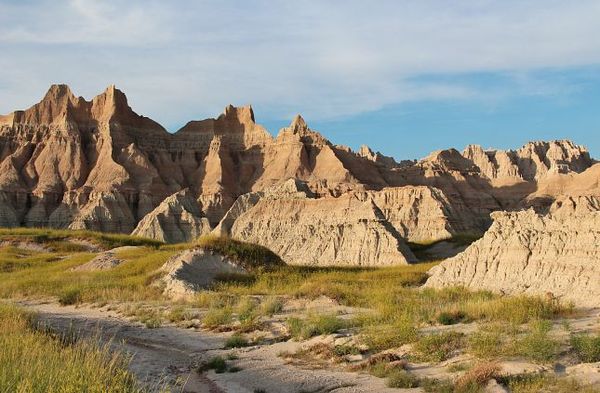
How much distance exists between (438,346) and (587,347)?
9.34ft

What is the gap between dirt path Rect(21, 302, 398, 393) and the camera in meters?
12.9

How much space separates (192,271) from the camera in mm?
30234

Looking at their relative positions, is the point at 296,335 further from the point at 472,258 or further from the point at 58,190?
the point at 58,190

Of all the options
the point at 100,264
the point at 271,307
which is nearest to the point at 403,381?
the point at 271,307

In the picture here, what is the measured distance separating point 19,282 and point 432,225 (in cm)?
6564

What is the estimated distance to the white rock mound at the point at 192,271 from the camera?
88.6 ft

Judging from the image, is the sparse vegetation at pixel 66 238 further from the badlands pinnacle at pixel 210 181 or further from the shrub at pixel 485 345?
the shrub at pixel 485 345

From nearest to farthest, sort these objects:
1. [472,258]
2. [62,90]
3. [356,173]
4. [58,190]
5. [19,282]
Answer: [472,258] → [19,282] → [58,190] → [356,173] → [62,90]

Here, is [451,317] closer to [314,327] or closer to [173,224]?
[314,327]

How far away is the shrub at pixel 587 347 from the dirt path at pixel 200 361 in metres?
3.77

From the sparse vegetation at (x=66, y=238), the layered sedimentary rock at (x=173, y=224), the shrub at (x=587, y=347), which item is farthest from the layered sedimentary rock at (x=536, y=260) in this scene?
the layered sedimentary rock at (x=173, y=224)

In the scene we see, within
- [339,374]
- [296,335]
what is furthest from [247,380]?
[296,335]

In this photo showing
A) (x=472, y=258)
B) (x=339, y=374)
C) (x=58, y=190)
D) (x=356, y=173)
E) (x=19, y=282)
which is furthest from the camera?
(x=356, y=173)

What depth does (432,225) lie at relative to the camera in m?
91.5
